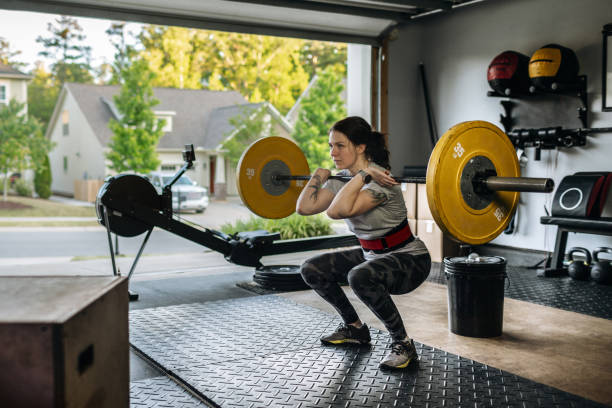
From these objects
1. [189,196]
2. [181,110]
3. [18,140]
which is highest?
[181,110]

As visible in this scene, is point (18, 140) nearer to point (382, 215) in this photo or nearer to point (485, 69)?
point (485, 69)

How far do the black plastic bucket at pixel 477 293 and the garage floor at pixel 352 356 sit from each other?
3.2 inches

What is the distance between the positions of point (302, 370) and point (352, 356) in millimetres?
335

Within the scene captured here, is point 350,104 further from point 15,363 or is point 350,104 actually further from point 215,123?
point 215,123

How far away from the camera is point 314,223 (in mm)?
7969

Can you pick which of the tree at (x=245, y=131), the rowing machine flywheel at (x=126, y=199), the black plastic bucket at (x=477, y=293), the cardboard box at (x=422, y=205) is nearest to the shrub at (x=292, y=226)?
the cardboard box at (x=422, y=205)

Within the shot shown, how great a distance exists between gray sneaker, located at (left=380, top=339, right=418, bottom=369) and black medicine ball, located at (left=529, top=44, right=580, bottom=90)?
336cm

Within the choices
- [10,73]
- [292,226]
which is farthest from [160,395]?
[10,73]

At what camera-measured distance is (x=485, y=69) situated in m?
6.22

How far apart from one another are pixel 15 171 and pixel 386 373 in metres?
13.0

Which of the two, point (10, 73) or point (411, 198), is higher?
point (10, 73)

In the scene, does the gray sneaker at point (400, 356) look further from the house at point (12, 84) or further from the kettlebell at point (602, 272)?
the house at point (12, 84)

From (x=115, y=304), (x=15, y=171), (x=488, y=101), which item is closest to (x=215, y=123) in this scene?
(x=15, y=171)

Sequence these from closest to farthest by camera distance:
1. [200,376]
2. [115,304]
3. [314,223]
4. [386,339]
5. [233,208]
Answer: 1. [115,304]
2. [200,376]
3. [386,339]
4. [314,223]
5. [233,208]
